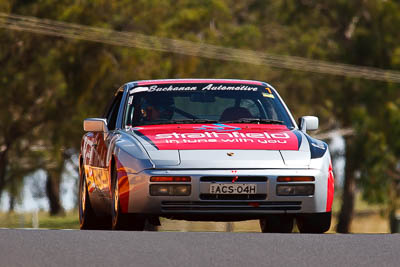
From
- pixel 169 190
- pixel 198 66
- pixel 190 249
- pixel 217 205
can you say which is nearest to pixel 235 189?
pixel 217 205

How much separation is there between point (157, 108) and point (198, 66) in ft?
109

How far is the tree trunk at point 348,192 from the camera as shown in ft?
152

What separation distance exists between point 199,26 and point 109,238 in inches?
1443

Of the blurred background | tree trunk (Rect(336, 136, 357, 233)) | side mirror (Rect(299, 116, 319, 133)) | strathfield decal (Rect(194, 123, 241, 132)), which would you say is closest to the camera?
strathfield decal (Rect(194, 123, 241, 132))

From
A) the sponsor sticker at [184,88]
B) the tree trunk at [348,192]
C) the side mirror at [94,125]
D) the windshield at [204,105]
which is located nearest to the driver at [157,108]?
the windshield at [204,105]

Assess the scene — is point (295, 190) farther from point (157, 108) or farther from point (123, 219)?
point (157, 108)

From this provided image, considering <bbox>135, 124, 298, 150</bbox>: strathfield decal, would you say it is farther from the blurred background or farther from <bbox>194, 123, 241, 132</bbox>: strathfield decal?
the blurred background

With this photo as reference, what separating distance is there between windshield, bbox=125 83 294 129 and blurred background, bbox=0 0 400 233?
2656 centimetres

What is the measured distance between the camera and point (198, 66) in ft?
144

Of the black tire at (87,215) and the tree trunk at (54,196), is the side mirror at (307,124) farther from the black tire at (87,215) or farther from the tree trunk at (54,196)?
the tree trunk at (54,196)

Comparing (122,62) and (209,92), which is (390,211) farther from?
(209,92)

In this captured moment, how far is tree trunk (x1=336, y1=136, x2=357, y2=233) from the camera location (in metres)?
46.5

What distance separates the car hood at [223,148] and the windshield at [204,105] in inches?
21.0

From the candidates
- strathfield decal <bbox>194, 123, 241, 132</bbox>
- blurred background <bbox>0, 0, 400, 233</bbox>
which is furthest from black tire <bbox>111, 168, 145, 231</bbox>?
blurred background <bbox>0, 0, 400, 233</bbox>
